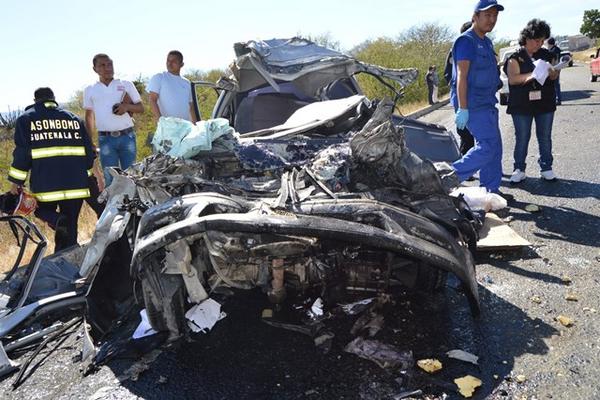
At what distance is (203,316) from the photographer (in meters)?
2.79

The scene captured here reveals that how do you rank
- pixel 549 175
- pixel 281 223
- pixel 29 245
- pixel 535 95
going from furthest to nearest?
pixel 29 245 → pixel 549 175 → pixel 535 95 → pixel 281 223

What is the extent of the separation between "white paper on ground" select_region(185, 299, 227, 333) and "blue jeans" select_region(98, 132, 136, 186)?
110 inches

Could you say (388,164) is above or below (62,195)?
above

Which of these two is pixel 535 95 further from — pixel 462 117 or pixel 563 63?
pixel 462 117

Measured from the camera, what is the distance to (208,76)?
2431 cm

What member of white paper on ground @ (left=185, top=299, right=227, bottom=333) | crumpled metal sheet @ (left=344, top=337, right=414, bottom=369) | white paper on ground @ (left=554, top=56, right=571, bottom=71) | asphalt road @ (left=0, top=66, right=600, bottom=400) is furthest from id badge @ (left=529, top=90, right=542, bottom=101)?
white paper on ground @ (left=185, top=299, right=227, bottom=333)

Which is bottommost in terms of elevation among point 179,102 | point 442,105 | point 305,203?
point 442,105

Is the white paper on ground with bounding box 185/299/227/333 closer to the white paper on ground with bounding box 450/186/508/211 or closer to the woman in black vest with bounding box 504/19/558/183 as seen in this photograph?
the white paper on ground with bounding box 450/186/508/211

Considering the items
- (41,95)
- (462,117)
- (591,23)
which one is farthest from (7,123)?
(591,23)

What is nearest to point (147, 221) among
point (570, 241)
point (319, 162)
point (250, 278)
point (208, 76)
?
point (250, 278)

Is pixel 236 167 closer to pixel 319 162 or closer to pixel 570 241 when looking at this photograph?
pixel 319 162

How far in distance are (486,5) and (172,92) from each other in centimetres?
343

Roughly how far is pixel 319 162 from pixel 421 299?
1082mm

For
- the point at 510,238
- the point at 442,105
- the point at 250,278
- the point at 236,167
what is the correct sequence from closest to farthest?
the point at 250,278
the point at 236,167
the point at 510,238
the point at 442,105
